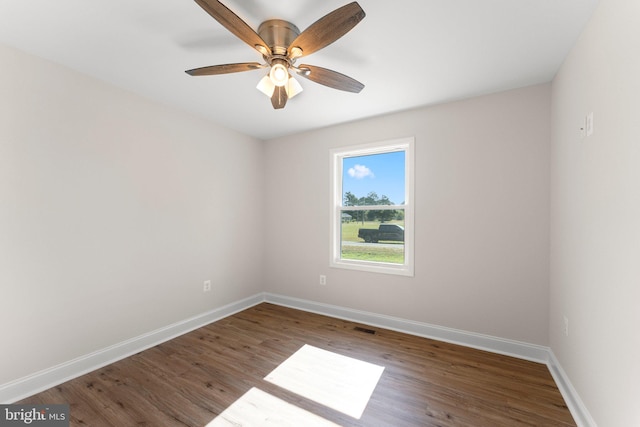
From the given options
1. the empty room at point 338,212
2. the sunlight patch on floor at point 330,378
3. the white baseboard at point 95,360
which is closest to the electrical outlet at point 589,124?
the empty room at point 338,212

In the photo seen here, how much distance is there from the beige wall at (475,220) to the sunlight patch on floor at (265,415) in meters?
1.60

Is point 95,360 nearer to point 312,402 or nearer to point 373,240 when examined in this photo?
point 312,402

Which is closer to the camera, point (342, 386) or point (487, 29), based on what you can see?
point (487, 29)

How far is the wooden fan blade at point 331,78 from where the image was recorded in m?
1.69

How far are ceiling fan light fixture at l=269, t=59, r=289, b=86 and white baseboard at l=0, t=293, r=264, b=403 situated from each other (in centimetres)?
263

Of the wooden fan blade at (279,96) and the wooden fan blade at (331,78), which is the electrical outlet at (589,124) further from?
the wooden fan blade at (279,96)

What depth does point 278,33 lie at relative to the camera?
1577 millimetres

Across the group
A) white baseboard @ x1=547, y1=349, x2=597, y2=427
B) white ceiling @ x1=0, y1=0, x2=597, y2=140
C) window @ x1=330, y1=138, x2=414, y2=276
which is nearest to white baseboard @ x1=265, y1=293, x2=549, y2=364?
white baseboard @ x1=547, y1=349, x2=597, y2=427

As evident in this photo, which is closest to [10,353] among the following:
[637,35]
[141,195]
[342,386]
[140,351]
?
[140,351]

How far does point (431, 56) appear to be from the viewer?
1.92 meters

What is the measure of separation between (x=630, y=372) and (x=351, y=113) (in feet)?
9.16

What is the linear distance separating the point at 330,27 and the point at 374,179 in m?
2.14

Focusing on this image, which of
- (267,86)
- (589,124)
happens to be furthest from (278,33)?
(589,124)

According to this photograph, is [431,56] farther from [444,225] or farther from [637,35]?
[444,225]
